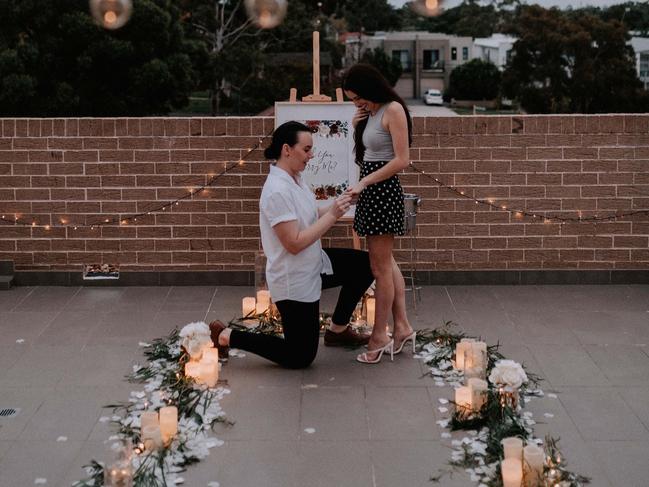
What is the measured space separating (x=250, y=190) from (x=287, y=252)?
215 cm

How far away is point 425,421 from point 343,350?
1.07 meters

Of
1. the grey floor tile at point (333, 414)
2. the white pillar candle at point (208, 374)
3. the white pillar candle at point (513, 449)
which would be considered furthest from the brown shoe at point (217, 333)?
the white pillar candle at point (513, 449)

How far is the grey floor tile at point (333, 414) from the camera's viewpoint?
3910 millimetres

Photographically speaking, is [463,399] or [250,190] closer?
[463,399]

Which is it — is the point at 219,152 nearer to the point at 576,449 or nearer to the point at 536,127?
the point at 536,127

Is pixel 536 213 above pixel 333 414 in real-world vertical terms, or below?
above

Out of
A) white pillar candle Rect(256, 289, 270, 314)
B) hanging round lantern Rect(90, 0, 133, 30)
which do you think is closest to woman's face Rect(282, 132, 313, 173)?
white pillar candle Rect(256, 289, 270, 314)

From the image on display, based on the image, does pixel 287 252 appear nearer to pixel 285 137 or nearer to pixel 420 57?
pixel 285 137

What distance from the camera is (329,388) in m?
4.46

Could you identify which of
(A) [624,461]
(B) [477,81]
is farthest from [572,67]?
(A) [624,461]

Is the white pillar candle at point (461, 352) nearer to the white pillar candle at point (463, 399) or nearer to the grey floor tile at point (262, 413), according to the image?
the white pillar candle at point (463, 399)

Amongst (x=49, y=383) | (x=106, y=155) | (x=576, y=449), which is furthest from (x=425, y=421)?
(x=106, y=155)

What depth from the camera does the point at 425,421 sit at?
4047mm

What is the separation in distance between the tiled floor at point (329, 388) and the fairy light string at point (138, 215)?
19.3 inches
